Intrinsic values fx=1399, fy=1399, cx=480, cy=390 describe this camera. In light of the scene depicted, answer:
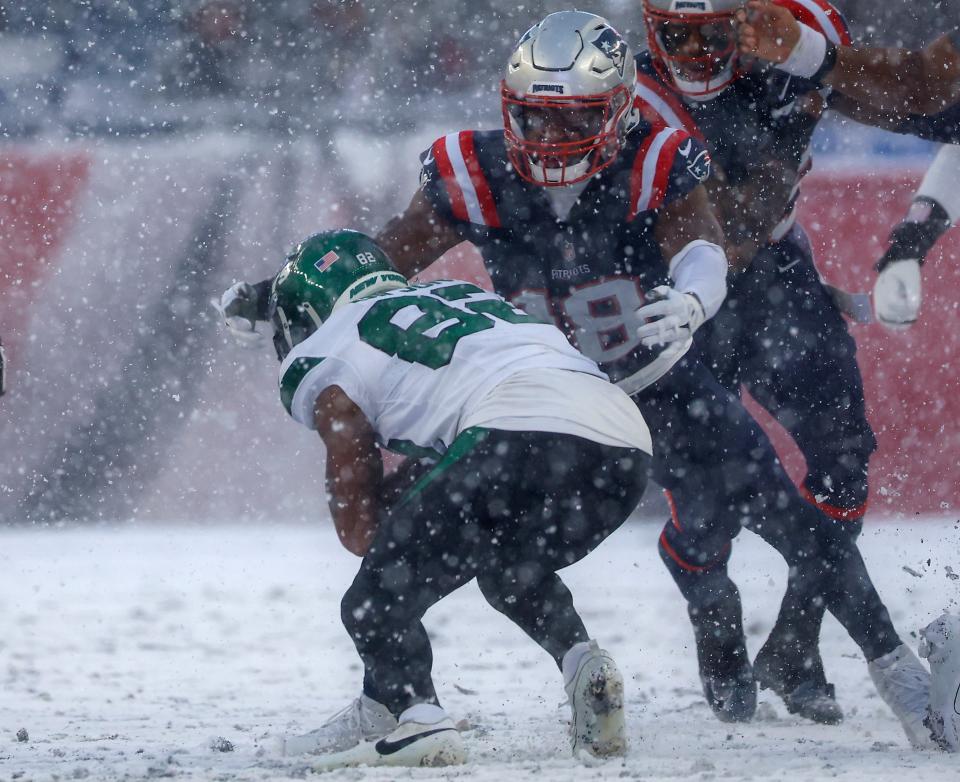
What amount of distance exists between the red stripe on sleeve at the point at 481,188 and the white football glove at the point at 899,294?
0.83 m

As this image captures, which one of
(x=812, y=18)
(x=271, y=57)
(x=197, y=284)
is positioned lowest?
(x=812, y=18)

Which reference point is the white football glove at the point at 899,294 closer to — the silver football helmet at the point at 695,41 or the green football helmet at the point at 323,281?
the silver football helmet at the point at 695,41

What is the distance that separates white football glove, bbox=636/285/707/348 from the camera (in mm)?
2123

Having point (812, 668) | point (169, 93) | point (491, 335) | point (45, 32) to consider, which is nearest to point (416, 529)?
point (491, 335)

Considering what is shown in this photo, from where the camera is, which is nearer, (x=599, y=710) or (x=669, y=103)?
(x=599, y=710)

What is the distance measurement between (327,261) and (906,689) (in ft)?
3.79

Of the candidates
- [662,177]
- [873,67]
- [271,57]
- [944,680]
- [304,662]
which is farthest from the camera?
[271,57]

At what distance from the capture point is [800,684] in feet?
8.42

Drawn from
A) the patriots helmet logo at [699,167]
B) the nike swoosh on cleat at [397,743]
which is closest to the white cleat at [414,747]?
the nike swoosh on cleat at [397,743]

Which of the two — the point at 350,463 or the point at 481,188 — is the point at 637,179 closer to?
the point at 481,188

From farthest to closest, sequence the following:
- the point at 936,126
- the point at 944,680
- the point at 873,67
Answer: the point at 936,126 < the point at 873,67 < the point at 944,680

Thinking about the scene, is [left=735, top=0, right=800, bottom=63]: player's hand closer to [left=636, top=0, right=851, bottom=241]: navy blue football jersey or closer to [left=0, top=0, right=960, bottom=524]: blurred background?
[left=636, top=0, right=851, bottom=241]: navy blue football jersey

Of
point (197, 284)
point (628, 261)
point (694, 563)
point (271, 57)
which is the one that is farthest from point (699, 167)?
point (271, 57)

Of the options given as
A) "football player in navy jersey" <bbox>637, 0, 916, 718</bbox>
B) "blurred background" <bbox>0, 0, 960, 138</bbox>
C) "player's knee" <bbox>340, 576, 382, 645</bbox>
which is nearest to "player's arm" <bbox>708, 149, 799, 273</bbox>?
"football player in navy jersey" <bbox>637, 0, 916, 718</bbox>
